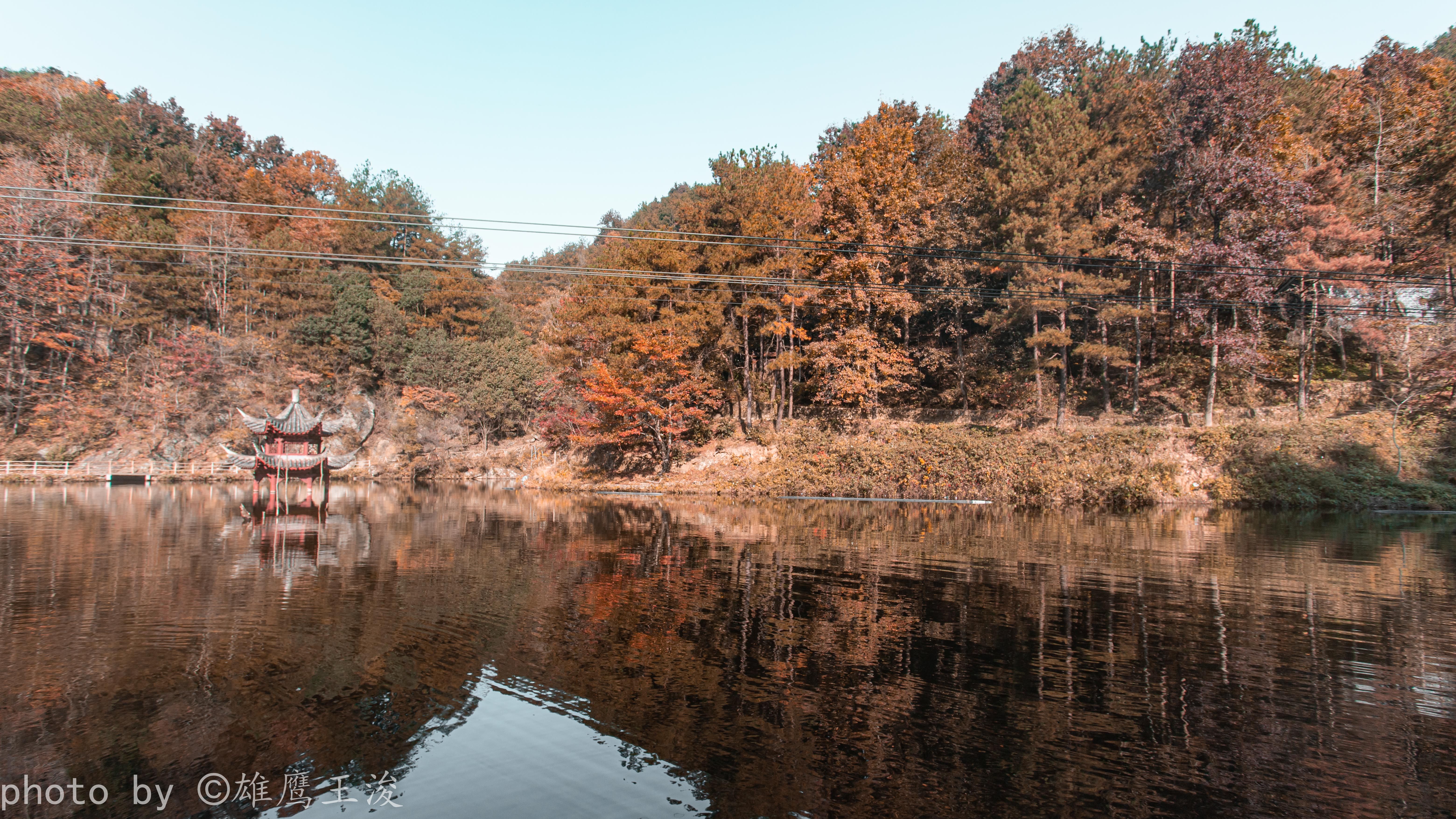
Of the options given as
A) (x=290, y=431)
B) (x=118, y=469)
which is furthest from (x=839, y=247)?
(x=118, y=469)

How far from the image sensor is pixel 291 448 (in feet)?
108

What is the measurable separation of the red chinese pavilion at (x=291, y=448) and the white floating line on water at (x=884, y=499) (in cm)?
2039

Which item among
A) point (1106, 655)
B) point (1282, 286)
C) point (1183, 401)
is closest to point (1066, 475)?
point (1183, 401)

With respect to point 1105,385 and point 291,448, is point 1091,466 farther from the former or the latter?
point 291,448

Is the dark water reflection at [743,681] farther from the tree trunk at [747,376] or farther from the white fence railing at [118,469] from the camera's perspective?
the white fence railing at [118,469]

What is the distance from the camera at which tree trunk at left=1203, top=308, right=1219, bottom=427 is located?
3020cm

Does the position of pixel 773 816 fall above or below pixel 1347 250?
below

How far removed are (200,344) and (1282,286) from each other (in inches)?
2344

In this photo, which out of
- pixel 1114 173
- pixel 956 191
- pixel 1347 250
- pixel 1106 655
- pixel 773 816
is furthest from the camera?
pixel 956 191

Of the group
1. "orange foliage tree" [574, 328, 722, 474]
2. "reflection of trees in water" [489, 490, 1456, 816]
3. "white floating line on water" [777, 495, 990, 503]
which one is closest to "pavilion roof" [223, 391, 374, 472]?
"orange foliage tree" [574, 328, 722, 474]

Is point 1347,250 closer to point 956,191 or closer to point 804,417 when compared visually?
point 956,191

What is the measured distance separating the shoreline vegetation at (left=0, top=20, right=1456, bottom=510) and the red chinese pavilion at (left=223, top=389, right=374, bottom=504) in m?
7.30

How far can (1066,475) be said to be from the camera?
2808 centimetres

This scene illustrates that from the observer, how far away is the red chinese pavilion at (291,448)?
3170cm
